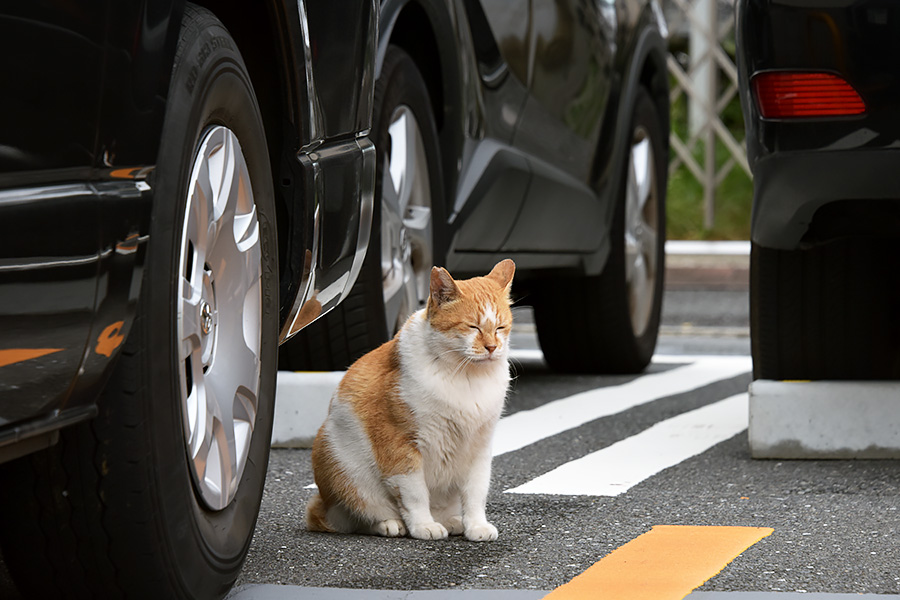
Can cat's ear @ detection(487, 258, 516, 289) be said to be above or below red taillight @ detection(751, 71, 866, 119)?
below

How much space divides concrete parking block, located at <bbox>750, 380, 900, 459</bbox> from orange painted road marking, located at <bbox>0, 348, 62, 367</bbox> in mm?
2361

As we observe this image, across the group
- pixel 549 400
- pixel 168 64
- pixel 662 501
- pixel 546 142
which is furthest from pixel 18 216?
pixel 549 400

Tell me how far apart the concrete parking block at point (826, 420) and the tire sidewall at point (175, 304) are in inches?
68.8

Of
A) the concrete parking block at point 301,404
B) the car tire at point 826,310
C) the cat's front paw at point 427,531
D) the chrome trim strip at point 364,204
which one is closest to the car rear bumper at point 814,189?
the car tire at point 826,310

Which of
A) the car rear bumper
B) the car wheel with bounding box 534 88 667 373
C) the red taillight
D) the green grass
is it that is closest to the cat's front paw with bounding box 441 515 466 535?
the car rear bumper

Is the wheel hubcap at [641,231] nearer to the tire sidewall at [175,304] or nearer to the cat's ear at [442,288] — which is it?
the cat's ear at [442,288]

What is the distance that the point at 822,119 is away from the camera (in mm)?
3100

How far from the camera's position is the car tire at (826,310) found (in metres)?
3.68

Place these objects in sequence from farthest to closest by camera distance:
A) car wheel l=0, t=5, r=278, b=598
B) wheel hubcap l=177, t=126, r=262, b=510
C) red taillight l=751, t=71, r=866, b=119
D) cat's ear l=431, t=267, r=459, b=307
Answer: red taillight l=751, t=71, r=866, b=119, cat's ear l=431, t=267, r=459, b=307, wheel hubcap l=177, t=126, r=262, b=510, car wheel l=0, t=5, r=278, b=598

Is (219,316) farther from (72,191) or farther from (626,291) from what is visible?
(626,291)

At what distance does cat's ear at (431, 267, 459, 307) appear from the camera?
2953mm

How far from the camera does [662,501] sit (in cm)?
311

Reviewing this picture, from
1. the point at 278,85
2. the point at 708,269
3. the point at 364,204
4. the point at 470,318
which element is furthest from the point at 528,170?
the point at 708,269

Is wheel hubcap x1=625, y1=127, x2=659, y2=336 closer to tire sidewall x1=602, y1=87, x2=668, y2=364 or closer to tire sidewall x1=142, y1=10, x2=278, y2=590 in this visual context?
tire sidewall x1=602, y1=87, x2=668, y2=364
